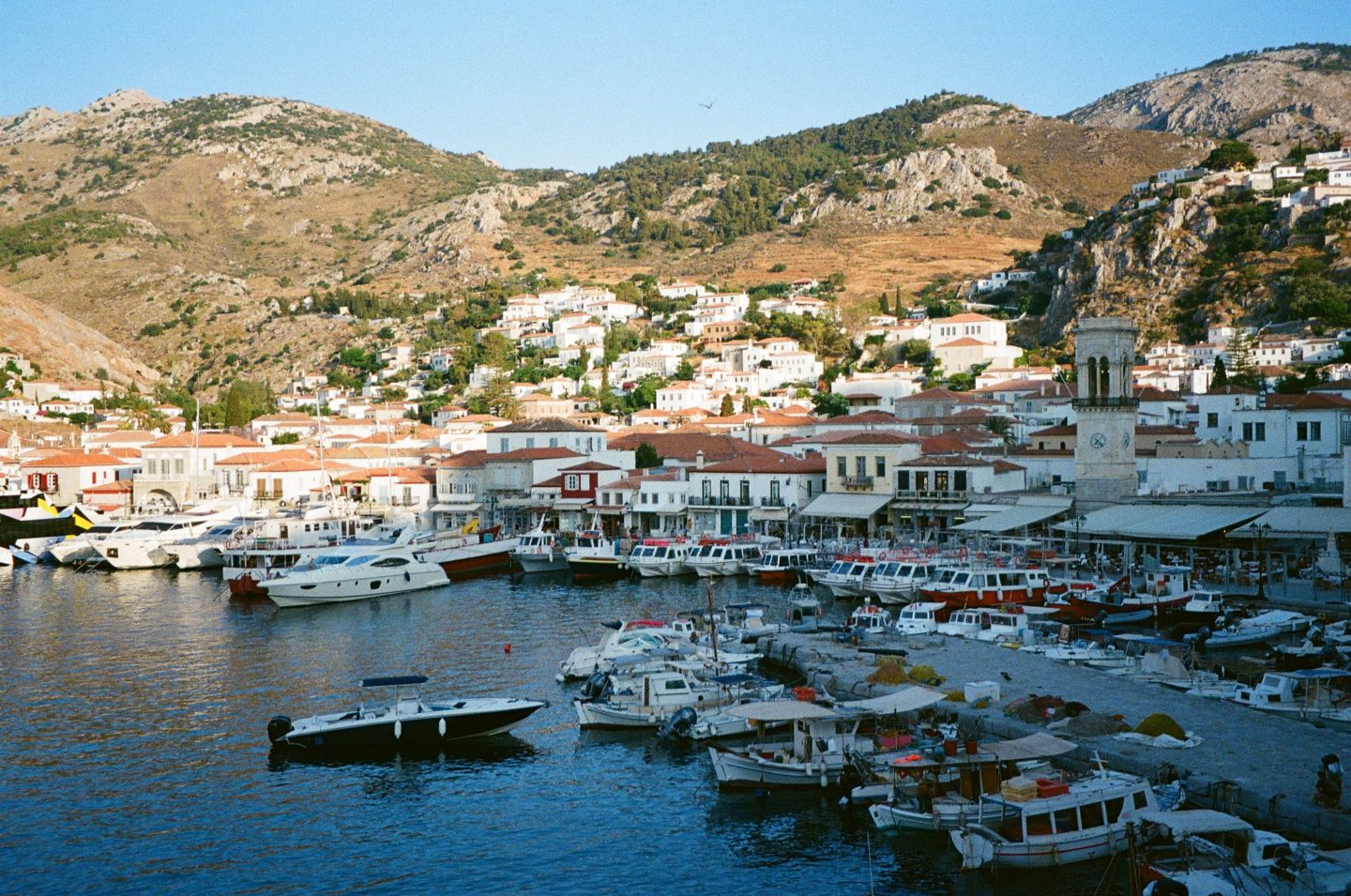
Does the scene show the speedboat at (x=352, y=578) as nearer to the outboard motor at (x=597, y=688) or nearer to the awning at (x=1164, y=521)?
the outboard motor at (x=597, y=688)

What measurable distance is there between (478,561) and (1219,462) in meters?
33.9

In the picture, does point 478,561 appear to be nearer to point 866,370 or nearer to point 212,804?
point 212,804

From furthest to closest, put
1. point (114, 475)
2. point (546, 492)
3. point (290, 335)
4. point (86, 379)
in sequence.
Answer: point (290, 335) → point (86, 379) → point (114, 475) → point (546, 492)

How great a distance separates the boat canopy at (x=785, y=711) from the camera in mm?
23422

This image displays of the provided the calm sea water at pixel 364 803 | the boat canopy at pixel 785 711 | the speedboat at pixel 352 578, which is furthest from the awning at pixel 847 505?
the boat canopy at pixel 785 711

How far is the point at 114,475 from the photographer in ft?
274

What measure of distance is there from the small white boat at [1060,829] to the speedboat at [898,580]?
24.5 meters

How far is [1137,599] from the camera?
3922cm

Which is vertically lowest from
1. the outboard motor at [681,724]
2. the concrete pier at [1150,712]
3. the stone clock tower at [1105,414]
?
the outboard motor at [681,724]

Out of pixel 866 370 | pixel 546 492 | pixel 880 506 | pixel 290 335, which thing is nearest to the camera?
pixel 880 506

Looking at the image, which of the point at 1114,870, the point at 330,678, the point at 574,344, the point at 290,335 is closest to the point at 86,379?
the point at 290,335

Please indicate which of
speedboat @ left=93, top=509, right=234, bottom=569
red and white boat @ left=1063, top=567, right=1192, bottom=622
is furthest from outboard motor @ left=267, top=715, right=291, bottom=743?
speedboat @ left=93, top=509, right=234, bottom=569

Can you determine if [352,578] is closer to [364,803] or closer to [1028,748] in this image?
[364,803]

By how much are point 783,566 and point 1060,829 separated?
34.4 meters
